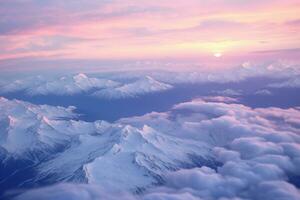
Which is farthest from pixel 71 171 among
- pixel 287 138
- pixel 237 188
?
pixel 287 138

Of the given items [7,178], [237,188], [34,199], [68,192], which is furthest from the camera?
[7,178]

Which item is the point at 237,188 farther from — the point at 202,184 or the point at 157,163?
the point at 157,163

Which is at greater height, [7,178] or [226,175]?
[226,175]

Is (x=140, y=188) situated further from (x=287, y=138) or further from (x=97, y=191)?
(x=287, y=138)

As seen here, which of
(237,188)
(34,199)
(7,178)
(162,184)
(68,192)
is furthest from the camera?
(7,178)

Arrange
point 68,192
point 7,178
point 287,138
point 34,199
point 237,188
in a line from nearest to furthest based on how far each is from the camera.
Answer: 1. point 237,188
2. point 68,192
3. point 34,199
4. point 287,138
5. point 7,178

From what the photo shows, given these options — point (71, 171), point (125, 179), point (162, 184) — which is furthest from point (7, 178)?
point (162, 184)

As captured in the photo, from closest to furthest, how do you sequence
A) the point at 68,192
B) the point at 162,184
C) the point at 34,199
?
the point at 68,192, the point at 34,199, the point at 162,184

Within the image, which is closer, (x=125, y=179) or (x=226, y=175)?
(x=226, y=175)

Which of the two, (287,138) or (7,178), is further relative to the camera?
(7,178)
